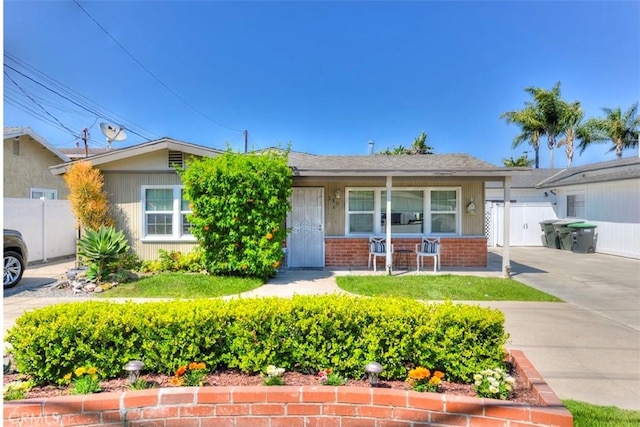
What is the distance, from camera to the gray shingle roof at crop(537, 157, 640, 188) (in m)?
12.4

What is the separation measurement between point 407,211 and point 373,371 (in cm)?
800

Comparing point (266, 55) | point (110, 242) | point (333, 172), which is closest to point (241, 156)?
point (333, 172)

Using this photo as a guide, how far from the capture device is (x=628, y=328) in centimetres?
507

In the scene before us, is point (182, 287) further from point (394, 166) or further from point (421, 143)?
point (421, 143)

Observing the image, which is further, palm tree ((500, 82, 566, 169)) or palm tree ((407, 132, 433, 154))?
palm tree ((407, 132, 433, 154))

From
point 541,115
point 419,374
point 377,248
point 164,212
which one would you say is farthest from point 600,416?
point 541,115

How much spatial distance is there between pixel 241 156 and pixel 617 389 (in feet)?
24.2

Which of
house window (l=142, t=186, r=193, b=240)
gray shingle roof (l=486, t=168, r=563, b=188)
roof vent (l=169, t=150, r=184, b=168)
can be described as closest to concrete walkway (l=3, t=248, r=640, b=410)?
house window (l=142, t=186, r=193, b=240)

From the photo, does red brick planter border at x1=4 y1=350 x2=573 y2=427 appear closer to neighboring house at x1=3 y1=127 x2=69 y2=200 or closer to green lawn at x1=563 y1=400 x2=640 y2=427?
green lawn at x1=563 y1=400 x2=640 y2=427

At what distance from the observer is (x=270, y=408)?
2348mm

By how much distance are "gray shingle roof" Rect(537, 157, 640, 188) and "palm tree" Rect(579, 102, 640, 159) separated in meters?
13.0

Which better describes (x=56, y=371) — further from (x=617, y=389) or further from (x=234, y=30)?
(x=234, y=30)

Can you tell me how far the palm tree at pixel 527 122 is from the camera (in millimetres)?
26812

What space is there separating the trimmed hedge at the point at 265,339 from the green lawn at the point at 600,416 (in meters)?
0.73
